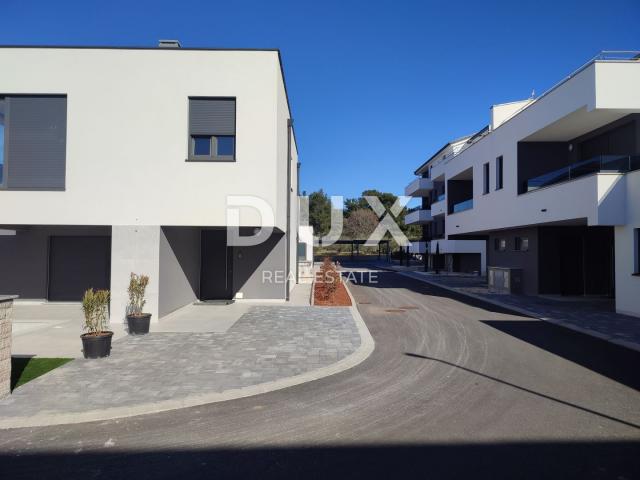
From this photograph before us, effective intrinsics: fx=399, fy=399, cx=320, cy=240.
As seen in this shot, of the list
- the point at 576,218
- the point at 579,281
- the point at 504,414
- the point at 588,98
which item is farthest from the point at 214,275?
the point at 579,281

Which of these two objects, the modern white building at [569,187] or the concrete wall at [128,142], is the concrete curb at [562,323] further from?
the concrete wall at [128,142]

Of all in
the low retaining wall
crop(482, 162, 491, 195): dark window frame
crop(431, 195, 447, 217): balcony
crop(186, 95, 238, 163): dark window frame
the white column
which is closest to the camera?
the low retaining wall

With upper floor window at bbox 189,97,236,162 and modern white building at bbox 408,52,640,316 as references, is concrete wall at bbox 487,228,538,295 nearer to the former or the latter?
modern white building at bbox 408,52,640,316

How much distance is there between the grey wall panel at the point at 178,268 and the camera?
10.8 meters

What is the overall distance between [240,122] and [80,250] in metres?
7.81

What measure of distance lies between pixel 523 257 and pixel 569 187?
5492 millimetres

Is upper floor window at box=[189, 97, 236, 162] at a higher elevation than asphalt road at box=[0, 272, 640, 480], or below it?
higher

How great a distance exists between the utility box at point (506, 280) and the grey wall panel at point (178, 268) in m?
13.4

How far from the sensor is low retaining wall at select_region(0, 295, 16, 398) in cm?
502

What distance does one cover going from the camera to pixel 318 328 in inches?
387

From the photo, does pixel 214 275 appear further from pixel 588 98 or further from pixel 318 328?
pixel 588 98

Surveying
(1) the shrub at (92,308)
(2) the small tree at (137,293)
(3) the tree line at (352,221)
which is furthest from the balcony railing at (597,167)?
(3) the tree line at (352,221)

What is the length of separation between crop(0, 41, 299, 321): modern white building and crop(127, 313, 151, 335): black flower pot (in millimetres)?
1412

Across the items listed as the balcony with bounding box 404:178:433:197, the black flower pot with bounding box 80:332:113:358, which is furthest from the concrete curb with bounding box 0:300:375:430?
the balcony with bounding box 404:178:433:197
